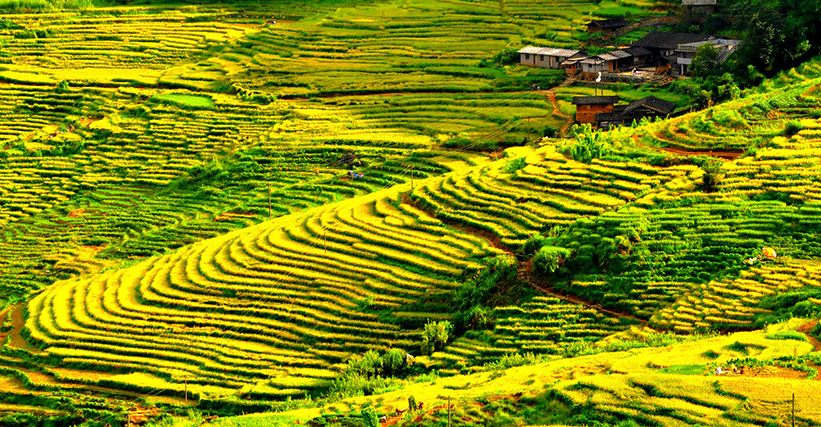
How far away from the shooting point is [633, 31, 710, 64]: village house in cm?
4991

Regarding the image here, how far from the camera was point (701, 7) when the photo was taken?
55.4 metres

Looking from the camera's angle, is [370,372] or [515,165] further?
[515,165]

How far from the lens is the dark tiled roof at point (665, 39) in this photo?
1965 inches

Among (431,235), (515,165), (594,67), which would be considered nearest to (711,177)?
(515,165)

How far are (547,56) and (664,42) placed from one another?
19.6ft

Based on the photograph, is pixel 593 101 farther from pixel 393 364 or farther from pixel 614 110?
pixel 393 364

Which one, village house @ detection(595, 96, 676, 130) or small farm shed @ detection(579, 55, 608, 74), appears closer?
village house @ detection(595, 96, 676, 130)

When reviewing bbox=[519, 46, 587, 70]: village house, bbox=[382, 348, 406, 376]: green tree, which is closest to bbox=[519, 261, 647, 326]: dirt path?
bbox=[382, 348, 406, 376]: green tree

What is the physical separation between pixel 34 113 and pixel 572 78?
2764 centimetres

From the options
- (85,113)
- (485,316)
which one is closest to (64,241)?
(85,113)

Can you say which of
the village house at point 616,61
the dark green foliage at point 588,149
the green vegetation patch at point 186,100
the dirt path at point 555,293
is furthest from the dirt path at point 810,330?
the green vegetation patch at point 186,100

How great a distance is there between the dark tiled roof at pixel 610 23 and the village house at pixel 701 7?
3.51 meters

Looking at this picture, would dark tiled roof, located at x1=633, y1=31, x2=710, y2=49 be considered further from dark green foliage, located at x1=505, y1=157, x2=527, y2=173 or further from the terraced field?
dark green foliage, located at x1=505, y1=157, x2=527, y2=173

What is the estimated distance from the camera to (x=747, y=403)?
17000 millimetres
